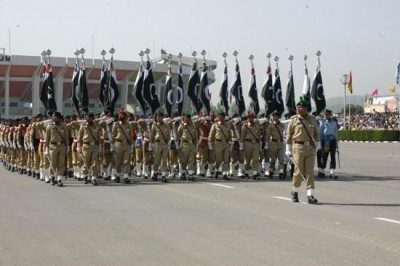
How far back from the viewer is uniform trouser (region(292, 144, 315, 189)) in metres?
13.2

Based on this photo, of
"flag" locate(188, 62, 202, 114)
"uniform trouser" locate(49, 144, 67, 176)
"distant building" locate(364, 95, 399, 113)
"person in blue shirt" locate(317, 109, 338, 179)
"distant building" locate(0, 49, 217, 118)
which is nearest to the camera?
"uniform trouser" locate(49, 144, 67, 176)

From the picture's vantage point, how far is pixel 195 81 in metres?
24.2

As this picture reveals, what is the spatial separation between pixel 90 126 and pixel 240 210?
24.7 ft

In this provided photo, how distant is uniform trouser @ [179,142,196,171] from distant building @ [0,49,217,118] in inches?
1757

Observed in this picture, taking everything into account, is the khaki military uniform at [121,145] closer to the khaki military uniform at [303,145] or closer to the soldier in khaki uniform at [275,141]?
the soldier in khaki uniform at [275,141]

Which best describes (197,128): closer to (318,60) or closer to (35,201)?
(318,60)

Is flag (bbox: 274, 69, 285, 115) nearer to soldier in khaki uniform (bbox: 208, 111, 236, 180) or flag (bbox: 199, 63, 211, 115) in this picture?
flag (bbox: 199, 63, 211, 115)

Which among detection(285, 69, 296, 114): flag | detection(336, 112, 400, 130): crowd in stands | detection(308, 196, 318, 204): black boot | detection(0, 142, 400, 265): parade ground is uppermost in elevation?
detection(336, 112, 400, 130): crowd in stands

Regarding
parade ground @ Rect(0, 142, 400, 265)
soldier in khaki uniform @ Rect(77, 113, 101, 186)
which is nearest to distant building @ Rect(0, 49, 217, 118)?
soldier in khaki uniform @ Rect(77, 113, 101, 186)

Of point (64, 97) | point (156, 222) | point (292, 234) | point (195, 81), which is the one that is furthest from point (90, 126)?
point (64, 97)

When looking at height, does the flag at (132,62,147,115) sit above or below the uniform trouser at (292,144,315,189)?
above

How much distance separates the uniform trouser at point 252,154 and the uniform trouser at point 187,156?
1450 millimetres

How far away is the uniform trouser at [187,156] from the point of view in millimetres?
19109

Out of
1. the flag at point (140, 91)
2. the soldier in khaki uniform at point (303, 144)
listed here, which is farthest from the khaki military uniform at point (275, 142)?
the soldier in khaki uniform at point (303, 144)
